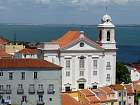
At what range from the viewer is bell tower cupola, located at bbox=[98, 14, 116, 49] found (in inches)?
2667

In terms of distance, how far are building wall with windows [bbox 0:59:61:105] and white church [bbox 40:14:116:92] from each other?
1610cm

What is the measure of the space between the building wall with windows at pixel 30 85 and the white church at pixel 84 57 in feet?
52.8

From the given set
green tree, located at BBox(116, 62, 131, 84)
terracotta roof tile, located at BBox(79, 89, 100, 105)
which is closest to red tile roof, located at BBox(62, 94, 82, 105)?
terracotta roof tile, located at BBox(79, 89, 100, 105)

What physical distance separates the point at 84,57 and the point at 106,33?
4.34 meters

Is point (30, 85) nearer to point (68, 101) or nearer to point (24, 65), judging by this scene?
point (24, 65)

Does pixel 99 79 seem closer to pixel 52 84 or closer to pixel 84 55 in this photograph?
pixel 84 55

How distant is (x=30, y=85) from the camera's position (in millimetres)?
47656

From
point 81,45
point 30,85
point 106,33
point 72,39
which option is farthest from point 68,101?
point 106,33

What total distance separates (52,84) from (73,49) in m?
17.8

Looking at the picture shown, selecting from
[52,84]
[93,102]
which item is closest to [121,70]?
[93,102]

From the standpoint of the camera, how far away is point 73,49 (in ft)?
214

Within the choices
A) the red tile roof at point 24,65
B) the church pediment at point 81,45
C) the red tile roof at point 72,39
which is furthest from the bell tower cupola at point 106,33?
the red tile roof at point 24,65

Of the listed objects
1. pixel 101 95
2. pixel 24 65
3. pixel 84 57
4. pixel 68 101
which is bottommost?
pixel 68 101

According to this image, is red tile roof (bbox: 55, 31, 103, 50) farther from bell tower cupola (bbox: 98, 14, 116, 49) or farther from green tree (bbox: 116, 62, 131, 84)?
green tree (bbox: 116, 62, 131, 84)
